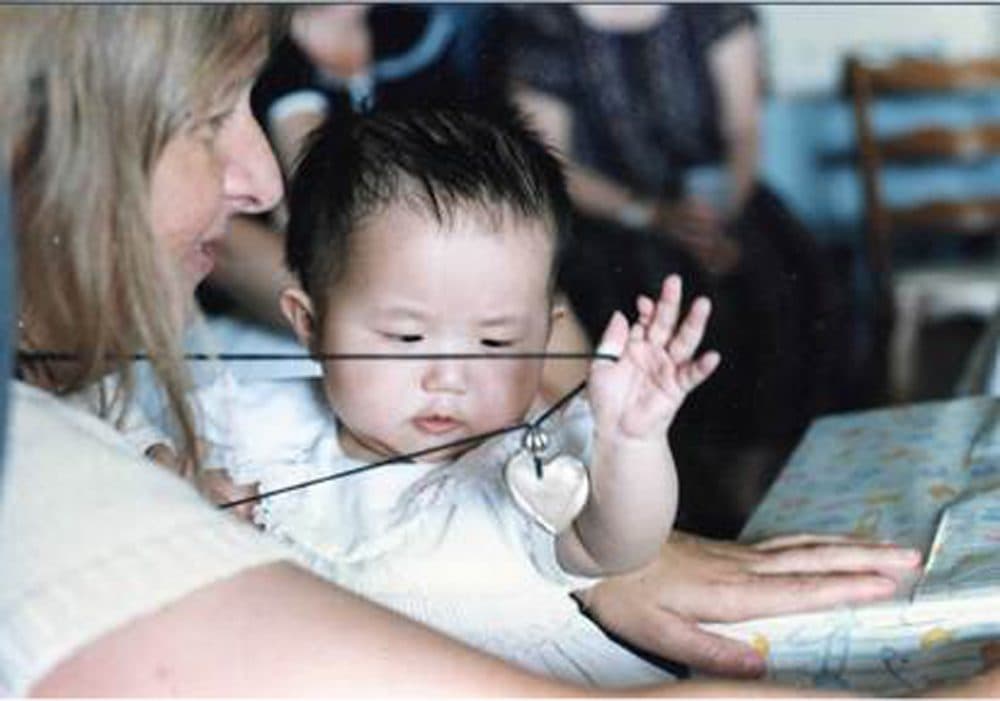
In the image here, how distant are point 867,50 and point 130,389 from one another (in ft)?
8.15

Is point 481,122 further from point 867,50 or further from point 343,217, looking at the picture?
point 867,50

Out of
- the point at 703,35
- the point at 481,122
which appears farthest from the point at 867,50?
the point at 481,122

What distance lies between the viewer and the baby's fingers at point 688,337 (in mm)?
716

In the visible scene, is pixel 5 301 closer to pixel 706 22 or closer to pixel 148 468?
pixel 148 468

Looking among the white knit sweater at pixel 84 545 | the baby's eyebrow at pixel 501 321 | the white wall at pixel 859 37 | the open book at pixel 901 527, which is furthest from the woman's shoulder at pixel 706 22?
the white wall at pixel 859 37

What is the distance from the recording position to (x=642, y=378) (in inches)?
27.8

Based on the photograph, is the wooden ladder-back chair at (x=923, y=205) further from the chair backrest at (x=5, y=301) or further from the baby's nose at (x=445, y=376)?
the chair backrest at (x=5, y=301)

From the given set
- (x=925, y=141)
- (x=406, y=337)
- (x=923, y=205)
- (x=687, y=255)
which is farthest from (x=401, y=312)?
(x=925, y=141)

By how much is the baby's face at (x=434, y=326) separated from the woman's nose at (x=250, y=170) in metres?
0.05

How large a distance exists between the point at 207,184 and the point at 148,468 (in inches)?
5.3

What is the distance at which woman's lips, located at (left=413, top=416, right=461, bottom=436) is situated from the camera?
745mm

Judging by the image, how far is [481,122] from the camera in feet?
2.43

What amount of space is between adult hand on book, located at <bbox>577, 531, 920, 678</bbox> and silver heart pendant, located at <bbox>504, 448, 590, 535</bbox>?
43 millimetres

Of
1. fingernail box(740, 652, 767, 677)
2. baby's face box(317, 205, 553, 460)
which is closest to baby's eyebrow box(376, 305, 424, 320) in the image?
baby's face box(317, 205, 553, 460)
